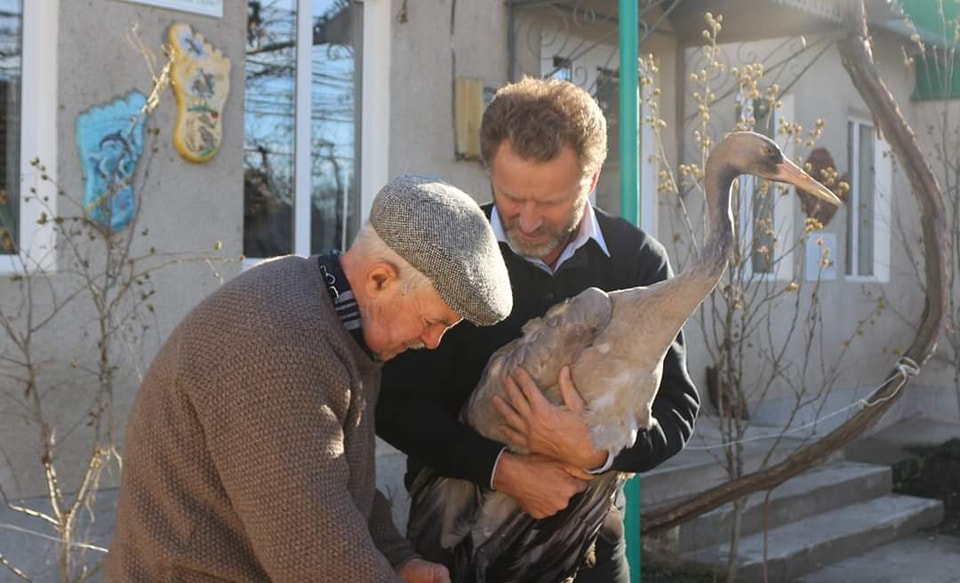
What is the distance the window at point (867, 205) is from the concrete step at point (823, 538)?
3778 millimetres

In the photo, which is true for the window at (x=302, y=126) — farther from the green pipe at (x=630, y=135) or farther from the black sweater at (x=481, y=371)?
the black sweater at (x=481, y=371)

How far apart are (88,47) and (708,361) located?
553cm

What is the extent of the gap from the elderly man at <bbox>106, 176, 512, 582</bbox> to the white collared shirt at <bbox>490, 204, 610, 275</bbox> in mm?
877

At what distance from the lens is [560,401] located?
3135 millimetres

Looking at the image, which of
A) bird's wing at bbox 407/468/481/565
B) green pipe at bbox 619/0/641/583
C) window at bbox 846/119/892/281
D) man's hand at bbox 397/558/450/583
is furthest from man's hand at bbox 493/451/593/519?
window at bbox 846/119/892/281

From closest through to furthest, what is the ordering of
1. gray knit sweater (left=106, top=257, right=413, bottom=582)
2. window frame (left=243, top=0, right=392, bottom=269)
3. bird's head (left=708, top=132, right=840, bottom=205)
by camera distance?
gray knit sweater (left=106, top=257, right=413, bottom=582) < bird's head (left=708, top=132, right=840, bottom=205) < window frame (left=243, top=0, right=392, bottom=269)

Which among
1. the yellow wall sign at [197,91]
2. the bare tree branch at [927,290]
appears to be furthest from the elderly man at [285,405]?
the bare tree branch at [927,290]

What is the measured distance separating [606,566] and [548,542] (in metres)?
0.20

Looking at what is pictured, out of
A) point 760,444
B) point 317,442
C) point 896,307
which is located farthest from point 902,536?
point 317,442

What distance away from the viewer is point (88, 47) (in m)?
5.45

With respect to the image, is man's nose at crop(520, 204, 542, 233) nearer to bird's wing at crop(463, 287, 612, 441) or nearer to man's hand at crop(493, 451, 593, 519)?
bird's wing at crop(463, 287, 612, 441)

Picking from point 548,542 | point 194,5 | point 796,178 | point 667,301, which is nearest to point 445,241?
point 667,301

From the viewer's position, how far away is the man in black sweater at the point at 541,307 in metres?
2.99

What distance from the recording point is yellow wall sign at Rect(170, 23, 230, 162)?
18.9 feet
